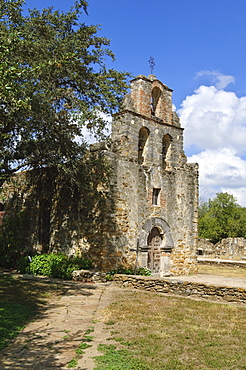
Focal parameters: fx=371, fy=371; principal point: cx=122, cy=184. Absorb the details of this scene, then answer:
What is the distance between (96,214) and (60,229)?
240 centimetres

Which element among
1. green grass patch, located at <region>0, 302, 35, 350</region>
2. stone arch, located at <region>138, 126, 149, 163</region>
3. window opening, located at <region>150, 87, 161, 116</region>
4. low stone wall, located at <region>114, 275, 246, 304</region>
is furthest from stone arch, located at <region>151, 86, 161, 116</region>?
green grass patch, located at <region>0, 302, 35, 350</region>

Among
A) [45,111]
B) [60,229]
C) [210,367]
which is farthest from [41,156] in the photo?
[210,367]

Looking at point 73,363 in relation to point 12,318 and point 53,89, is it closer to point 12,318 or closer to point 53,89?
point 12,318

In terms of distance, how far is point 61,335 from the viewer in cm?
700

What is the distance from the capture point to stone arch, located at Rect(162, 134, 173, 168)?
18.4 metres

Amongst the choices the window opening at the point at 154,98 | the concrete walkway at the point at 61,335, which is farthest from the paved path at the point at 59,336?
the window opening at the point at 154,98

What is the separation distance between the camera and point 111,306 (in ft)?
31.4

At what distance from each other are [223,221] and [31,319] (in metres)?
42.4

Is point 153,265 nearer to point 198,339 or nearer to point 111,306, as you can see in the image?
point 111,306

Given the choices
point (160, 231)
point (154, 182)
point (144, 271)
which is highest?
point (154, 182)

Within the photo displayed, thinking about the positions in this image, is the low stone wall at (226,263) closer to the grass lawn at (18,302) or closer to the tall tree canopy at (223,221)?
the tall tree canopy at (223,221)

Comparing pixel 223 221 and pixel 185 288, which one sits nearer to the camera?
pixel 185 288

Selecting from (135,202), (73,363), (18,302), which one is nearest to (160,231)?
(135,202)

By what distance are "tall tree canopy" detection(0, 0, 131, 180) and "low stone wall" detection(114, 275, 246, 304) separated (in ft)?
16.0
